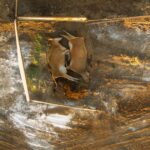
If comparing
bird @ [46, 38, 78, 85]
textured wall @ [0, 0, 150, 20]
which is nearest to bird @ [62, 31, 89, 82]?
bird @ [46, 38, 78, 85]

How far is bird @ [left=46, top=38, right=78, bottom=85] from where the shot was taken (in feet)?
7.95

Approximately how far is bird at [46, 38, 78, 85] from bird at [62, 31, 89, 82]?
57mm

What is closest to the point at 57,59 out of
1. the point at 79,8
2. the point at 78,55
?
the point at 78,55

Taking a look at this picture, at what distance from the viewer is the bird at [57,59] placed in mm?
2424

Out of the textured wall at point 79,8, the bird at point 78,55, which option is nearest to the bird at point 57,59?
the bird at point 78,55

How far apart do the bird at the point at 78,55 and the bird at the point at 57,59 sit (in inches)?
2.2

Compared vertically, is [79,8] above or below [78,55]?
above

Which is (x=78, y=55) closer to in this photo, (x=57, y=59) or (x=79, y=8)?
(x=57, y=59)

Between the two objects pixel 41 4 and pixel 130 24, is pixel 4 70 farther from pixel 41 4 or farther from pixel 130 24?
pixel 130 24

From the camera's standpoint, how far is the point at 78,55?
2381 millimetres

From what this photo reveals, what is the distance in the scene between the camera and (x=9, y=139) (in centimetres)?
276

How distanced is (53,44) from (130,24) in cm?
56

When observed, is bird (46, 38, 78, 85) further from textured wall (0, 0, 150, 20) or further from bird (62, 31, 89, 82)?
textured wall (0, 0, 150, 20)

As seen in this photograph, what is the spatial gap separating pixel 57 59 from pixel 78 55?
0.17 metres
